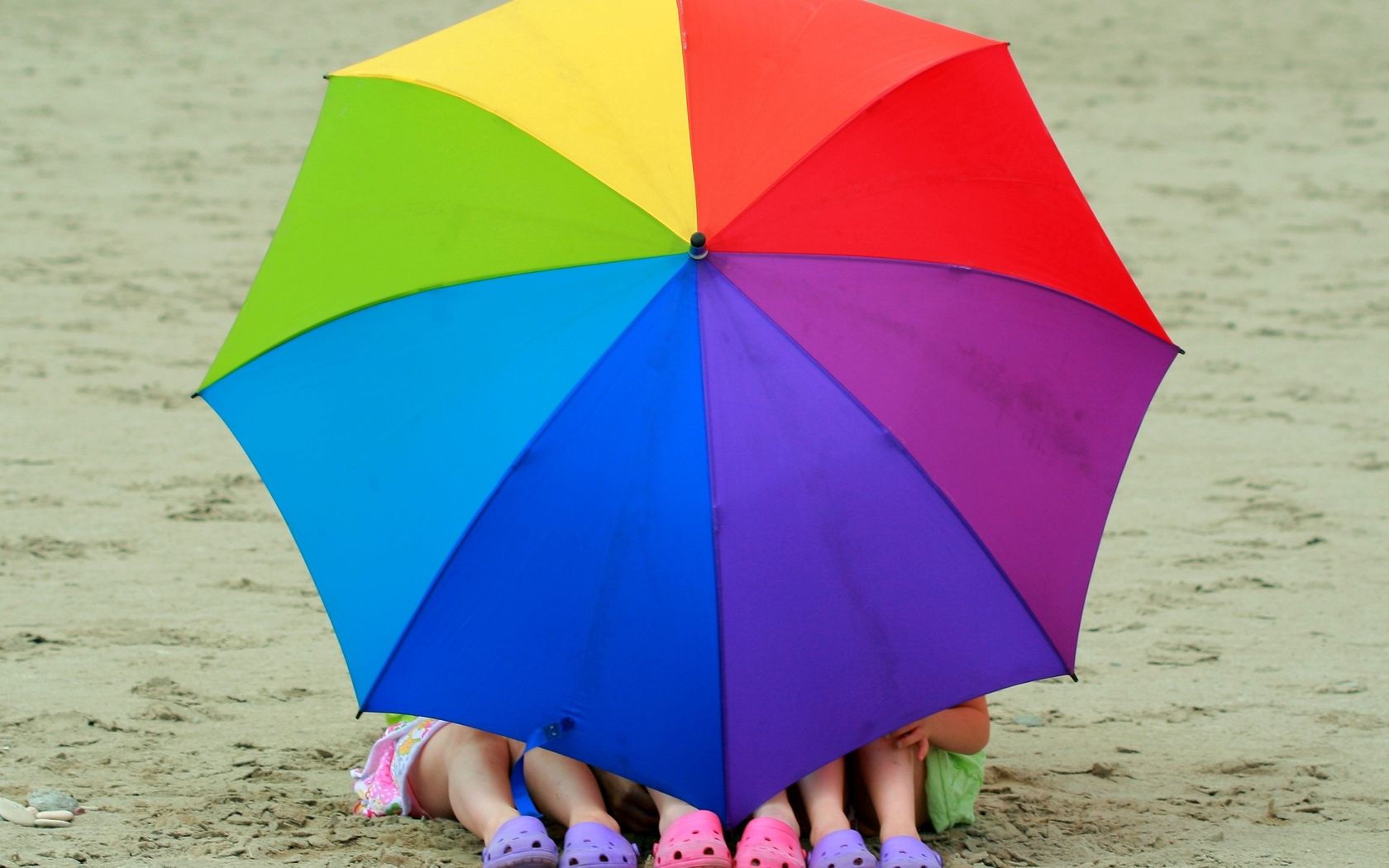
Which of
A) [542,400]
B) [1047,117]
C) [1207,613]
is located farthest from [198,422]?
[1047,117]

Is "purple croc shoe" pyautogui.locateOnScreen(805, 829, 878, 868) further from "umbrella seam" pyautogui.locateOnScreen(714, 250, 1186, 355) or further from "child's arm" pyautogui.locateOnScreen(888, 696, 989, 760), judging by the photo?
"umbrella seam" pyautogui.locateOnScreen(714, 250, 1186, 355)

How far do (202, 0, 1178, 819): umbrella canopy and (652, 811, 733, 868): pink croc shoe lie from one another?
127 millimetres

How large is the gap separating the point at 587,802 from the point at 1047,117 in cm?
817

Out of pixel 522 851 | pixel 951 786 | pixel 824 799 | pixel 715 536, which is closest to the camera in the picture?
pixel 715 536

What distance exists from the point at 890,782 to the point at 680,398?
86cm

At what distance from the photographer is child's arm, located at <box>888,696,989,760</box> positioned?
306cm

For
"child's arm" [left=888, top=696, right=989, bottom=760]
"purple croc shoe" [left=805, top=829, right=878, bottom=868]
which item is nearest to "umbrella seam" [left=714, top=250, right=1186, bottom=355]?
"child's arm" [left=888, top=696, right=989, bottom=760]

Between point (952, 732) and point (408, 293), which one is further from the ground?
point (408, 293)

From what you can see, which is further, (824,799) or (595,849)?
(824,799)

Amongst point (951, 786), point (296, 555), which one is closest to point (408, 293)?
point (951, 786)

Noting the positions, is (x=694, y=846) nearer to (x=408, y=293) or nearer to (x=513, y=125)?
(x=408, y=293)

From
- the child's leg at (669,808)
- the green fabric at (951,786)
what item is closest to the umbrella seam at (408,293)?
the child's leg at (669,808)

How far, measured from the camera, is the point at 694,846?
276cm

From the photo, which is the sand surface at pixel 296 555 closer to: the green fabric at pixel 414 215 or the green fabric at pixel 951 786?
the green fabric at pixel 951 786
